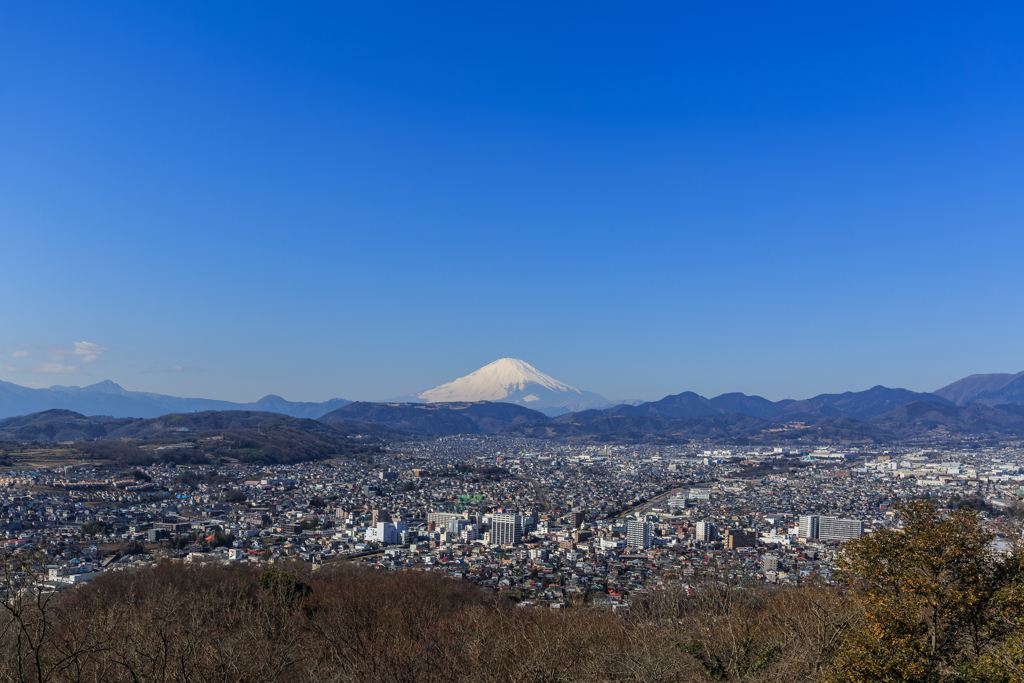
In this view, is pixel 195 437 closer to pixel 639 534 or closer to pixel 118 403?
pixel 639 534

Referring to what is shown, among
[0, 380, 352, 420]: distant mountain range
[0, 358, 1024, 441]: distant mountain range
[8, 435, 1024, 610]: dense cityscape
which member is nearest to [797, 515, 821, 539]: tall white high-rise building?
[8, 435, 1024, 610]: dense cityscape

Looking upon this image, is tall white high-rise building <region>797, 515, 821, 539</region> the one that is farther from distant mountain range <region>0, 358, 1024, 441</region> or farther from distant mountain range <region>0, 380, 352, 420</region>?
distant mountain range <region>0, 380, 352, 420</region>

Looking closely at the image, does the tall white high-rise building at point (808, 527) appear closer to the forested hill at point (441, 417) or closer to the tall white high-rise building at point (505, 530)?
the tall white high-rise building at point (505, 530)

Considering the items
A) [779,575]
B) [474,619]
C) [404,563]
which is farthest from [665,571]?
[474,619]

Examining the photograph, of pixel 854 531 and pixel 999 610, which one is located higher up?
pixel 999 610

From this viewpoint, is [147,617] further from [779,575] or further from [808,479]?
[808,479]

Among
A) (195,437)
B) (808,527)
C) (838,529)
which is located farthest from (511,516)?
(195,437)
